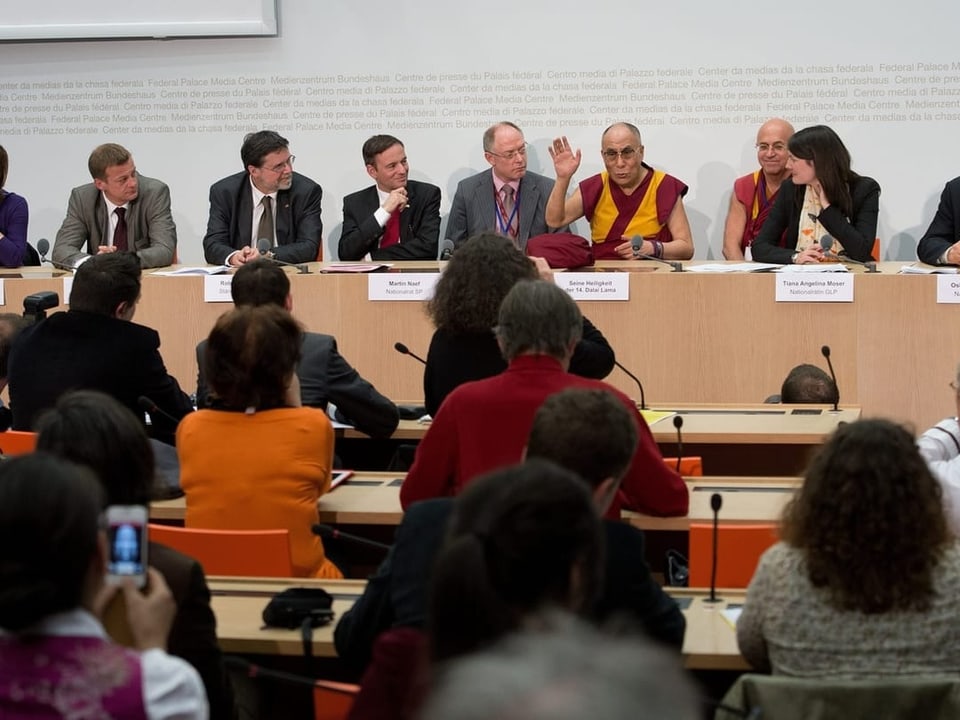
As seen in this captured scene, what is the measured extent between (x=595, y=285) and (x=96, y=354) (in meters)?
2.27

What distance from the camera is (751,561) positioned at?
273 centimetres

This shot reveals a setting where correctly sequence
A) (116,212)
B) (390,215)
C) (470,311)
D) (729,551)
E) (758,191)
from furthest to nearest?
(758,191) → (390,215) → (116,212) → (470,311) → (729,551)

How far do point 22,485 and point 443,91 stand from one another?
6.47 m

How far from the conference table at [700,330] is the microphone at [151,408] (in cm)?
178

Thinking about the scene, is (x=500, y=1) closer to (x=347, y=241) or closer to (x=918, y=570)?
(x=347, y=241)

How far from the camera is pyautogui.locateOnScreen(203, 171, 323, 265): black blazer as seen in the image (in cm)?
657

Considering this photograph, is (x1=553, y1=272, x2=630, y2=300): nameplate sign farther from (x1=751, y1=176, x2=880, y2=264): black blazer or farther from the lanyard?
the lanyard

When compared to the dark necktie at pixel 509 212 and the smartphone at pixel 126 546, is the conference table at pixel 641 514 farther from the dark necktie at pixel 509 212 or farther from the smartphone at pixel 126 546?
the dark necktie at pixel 509 212

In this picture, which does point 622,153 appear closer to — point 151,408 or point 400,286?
point 400,286

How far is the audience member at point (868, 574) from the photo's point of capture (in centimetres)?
200

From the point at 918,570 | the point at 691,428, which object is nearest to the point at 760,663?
the point at 918,570

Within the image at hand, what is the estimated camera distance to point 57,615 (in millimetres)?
1582

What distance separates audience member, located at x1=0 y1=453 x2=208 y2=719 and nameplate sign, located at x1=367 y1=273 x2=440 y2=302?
389 cm

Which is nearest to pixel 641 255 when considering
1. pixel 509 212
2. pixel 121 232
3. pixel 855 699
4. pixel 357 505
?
pixel 509 212
